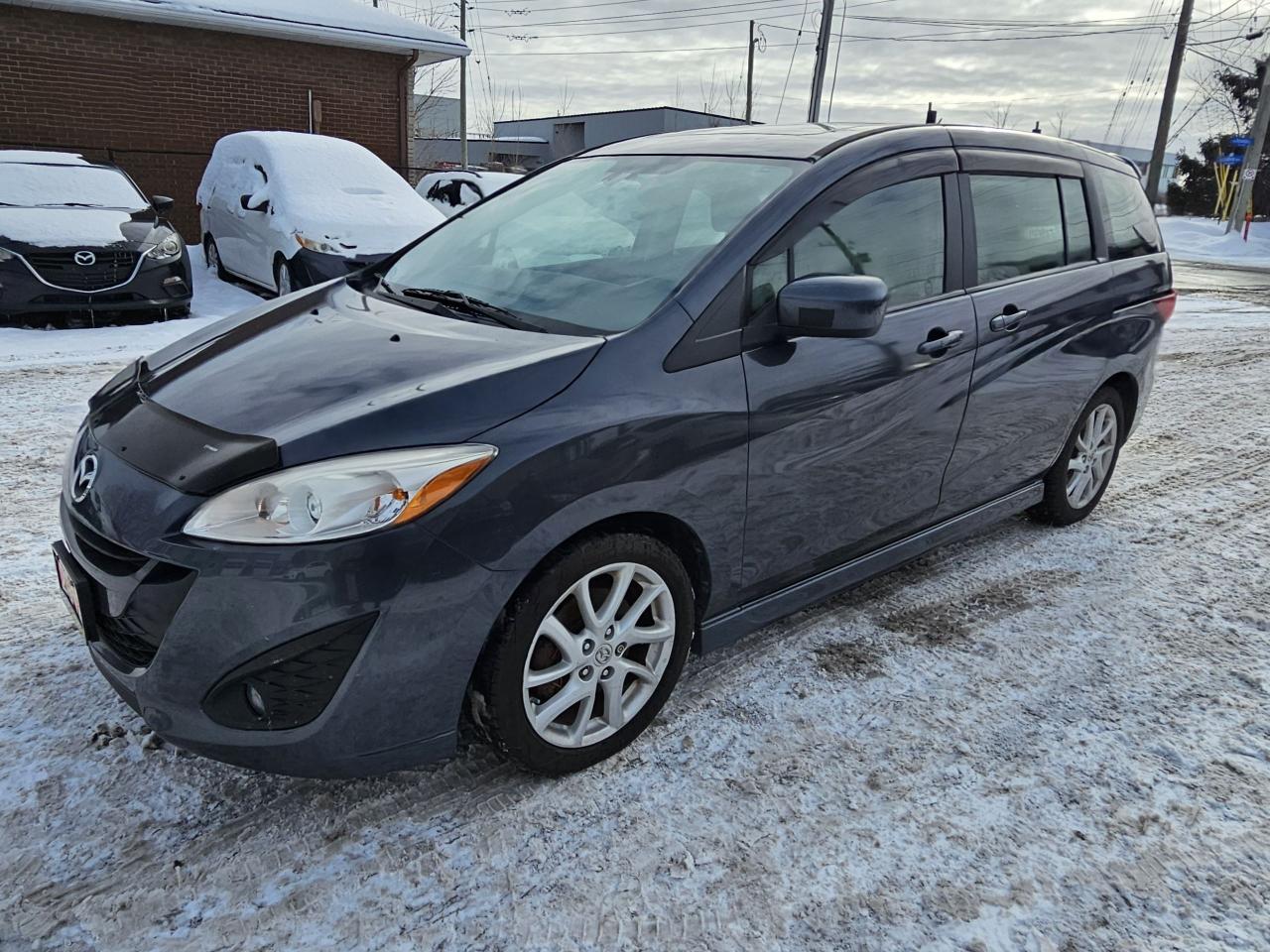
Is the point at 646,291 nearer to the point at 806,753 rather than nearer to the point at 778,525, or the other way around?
the point at 778,525

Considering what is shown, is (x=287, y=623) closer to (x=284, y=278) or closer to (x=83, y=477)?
(x=83, y=477)

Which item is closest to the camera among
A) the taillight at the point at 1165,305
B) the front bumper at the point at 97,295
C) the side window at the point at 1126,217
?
the side window at the point at 1126,217

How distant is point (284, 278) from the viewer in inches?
360

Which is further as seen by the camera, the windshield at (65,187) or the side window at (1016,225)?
the windshield at (65,187)

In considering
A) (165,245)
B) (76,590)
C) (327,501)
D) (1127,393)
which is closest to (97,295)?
(165,245)

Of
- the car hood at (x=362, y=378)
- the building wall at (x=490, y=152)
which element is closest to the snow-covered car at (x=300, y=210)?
the car hood at (x=362, y=378)

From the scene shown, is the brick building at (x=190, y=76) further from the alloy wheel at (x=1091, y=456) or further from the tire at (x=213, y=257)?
the alloy wheel at (x=1091, y=456)

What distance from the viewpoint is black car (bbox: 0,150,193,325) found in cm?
754

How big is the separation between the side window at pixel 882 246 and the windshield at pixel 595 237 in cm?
19

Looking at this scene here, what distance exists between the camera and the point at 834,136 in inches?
126

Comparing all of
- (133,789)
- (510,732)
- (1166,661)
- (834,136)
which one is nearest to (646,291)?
(834,136)

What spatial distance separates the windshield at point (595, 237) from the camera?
2754 mm

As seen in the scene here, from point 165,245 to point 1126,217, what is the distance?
24.6ft

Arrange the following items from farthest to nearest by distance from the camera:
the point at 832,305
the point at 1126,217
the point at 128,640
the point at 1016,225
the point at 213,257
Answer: the point at 213,257 → the point at 1126,217 → the point at 1016,225 → the point at 832,305 → the point at 128,640
